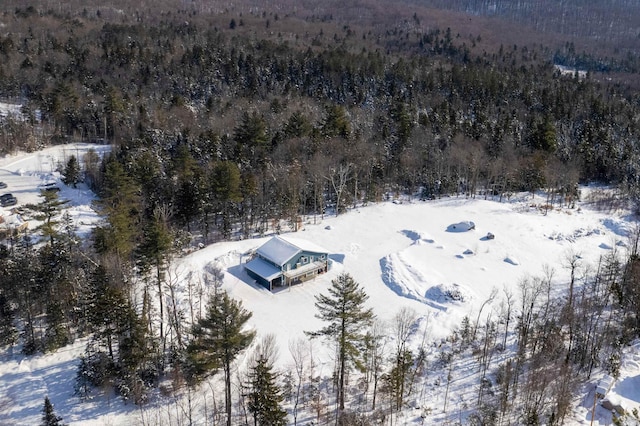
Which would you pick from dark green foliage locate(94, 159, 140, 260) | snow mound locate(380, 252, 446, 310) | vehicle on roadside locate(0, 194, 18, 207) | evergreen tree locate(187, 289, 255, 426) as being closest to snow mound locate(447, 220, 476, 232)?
snow mound locate(380, 252, 446, 310)

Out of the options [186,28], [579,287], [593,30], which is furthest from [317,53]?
[593,30]

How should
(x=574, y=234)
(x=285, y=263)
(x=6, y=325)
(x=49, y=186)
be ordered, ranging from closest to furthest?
(x=6, y=325) < (x=285, y=263) < (x=574, y=234) < (x=49, y=186)

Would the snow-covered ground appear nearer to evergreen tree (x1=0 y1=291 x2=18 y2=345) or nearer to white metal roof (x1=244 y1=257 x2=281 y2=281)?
evergreen tree (x1=0 y1=291 x2=18 y2=345)

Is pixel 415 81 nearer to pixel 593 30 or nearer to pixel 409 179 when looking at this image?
pixel 409 179

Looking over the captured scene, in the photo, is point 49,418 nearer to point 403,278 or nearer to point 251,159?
point 403,278

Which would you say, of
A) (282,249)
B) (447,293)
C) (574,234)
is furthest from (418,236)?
(574,234)

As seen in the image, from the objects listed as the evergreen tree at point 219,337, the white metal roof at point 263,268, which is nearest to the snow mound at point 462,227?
the white metal roof at point 263,268

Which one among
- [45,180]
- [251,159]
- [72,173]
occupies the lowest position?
[45,180]
